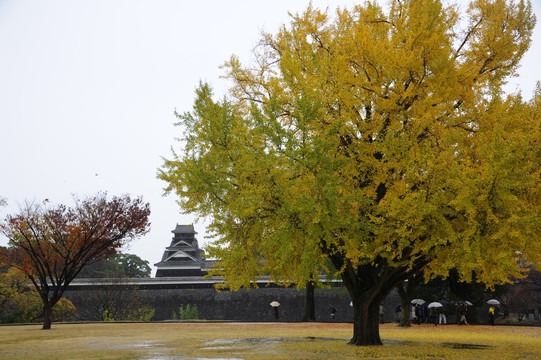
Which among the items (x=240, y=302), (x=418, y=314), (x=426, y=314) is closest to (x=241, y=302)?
(x=240, y=302)

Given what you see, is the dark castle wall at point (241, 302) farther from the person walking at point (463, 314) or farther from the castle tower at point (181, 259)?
the person walking at point (463, 314)

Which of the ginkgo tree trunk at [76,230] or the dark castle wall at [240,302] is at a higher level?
the ginkgo tree trunk at [76,230]

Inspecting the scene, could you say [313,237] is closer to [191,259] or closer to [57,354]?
[57,354]

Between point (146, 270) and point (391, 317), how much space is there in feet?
150

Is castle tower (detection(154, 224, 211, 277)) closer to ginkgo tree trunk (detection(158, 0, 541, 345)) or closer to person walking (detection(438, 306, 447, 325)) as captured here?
person walking (detection(438, 306, 447, 325))

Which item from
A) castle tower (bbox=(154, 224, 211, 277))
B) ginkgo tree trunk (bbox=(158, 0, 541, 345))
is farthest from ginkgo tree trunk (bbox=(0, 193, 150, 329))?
castle tower (bbox=(154, 224, 211, 277))

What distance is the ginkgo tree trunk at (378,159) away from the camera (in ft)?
36.2

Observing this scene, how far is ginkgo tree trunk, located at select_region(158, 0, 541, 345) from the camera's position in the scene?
11.0 meters

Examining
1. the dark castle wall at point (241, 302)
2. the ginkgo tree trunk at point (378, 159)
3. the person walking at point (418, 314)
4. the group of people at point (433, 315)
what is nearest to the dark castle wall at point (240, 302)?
the dark castle wall at point (241, 302)

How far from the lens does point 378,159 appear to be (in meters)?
13.4

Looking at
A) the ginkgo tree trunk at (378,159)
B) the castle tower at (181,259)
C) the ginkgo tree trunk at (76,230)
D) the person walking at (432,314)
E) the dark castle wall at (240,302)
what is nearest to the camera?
the ginkgo tree trunk at (378,159)

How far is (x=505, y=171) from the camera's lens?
404 inches

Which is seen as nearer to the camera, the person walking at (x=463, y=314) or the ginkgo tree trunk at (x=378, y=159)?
the ginkgo tree trunk at (x=378, y=159)

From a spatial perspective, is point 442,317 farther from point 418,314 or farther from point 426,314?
point 426,314
